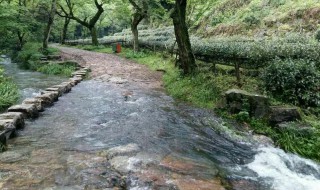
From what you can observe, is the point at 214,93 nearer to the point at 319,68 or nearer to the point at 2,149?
the point at 319,68

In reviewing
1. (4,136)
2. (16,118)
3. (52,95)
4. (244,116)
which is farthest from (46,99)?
(244,116)

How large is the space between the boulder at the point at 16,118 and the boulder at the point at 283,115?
644 cm

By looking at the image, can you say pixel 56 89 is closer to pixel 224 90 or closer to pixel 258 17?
pixel 224 90

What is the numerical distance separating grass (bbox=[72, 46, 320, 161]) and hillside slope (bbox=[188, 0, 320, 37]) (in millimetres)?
7635

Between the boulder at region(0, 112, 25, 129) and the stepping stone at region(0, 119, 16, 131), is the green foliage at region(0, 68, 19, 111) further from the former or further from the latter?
the stepping stone at region(0, 119, 16, 131)

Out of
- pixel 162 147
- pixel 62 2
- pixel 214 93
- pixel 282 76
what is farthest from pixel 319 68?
pixel 62 2

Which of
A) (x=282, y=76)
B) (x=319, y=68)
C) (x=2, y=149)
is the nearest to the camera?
(x=2, y=149)

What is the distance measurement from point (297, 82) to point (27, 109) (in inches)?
306

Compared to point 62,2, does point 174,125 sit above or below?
below

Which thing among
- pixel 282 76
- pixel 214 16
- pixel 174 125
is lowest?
pixel 174 125

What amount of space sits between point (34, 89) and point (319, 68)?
10891mm

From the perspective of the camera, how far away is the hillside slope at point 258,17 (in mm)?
18922

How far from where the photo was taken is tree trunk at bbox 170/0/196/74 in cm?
1332

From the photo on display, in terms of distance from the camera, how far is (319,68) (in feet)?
32.9
